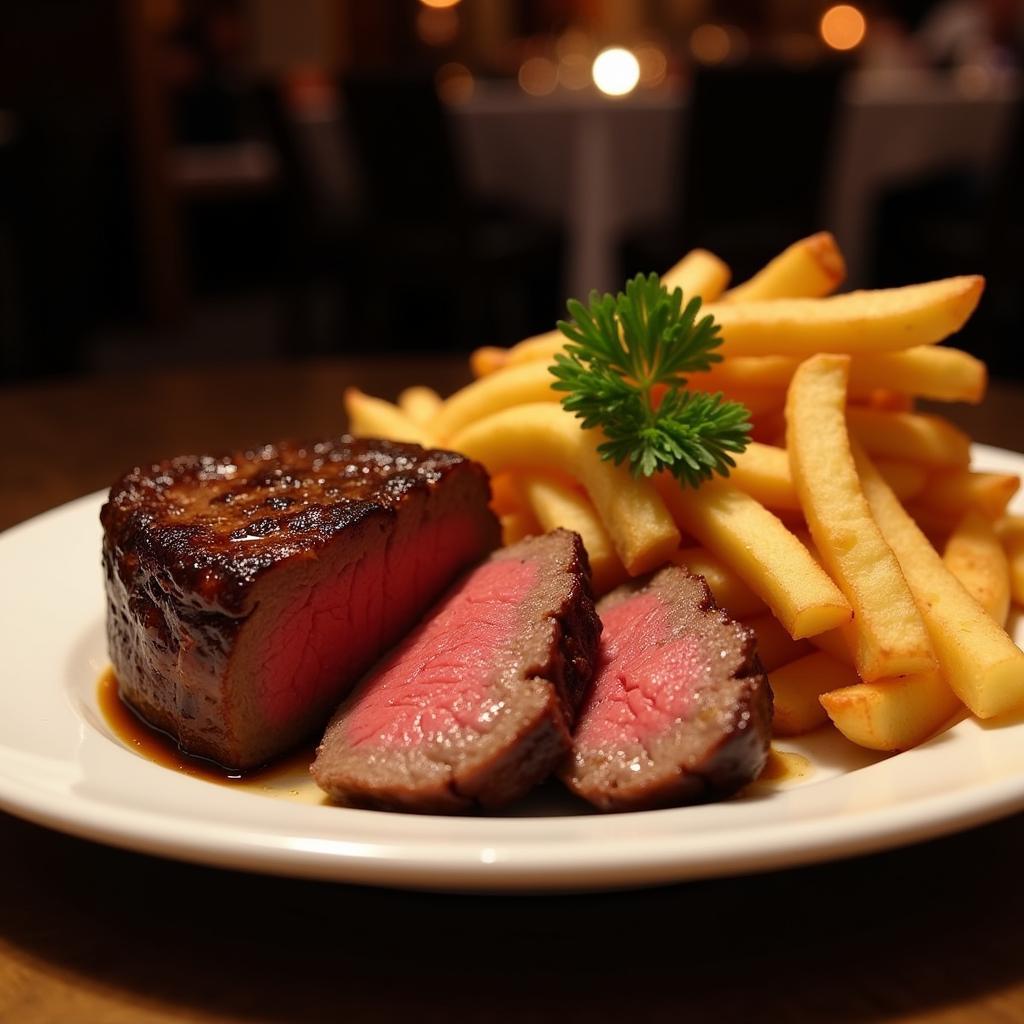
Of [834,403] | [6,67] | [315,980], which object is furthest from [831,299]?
[6,67]

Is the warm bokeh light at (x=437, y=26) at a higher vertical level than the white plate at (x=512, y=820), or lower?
higher

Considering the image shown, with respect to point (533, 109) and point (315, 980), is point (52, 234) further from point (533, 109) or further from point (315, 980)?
point (315, 980)

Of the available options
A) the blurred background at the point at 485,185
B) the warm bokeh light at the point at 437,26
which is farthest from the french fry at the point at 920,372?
the warm bokeh light at the point at 437,26

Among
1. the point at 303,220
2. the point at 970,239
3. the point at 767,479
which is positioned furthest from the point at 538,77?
the point at 767,479

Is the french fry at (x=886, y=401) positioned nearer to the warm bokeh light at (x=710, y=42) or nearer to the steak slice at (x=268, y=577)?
the steak slice at (x=268, y=577)

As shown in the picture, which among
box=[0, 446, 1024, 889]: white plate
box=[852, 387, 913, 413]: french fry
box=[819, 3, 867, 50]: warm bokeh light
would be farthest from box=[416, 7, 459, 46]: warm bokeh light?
box=[0, 446, 1024, 889]: white plate

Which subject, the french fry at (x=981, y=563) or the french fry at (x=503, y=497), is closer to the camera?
the french fry at (x=981, y=563)

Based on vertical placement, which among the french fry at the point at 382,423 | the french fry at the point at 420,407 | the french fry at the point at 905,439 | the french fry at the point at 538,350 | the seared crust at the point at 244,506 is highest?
the french fry at the point at 538,350

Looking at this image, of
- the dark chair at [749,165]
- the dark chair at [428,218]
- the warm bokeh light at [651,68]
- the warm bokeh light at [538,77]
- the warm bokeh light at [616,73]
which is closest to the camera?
the dark chair at [749,165]
